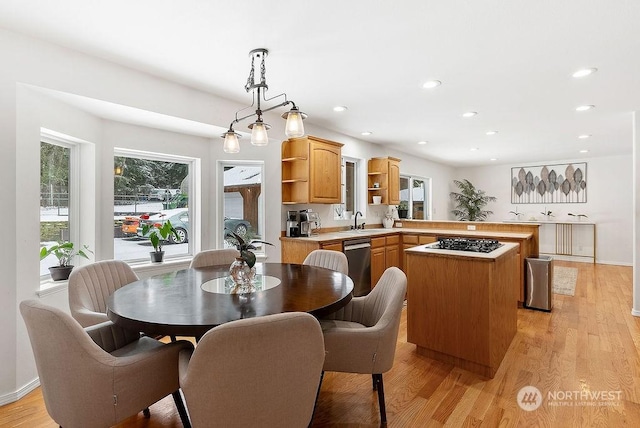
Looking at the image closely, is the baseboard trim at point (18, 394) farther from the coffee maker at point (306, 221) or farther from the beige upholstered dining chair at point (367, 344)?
the coffee maker at point (306, 221)

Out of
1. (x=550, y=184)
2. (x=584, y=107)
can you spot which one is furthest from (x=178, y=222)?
(x=550, y=184)

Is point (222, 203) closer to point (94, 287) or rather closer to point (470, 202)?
point (94, 287)

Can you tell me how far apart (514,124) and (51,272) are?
5468mm

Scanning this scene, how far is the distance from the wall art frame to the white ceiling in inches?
157

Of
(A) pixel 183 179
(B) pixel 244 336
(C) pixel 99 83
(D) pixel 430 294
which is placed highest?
(C) pixel 99 83

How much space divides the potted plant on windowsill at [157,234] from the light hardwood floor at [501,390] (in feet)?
4.67

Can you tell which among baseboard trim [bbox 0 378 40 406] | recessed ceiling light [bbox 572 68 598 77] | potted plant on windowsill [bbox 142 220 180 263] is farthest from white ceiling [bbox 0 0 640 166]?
baseboard trim [bbox 0 378 40 406]

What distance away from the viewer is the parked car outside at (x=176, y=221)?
3582 millimetres

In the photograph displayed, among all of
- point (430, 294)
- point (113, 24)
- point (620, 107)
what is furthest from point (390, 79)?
point (620, 107)

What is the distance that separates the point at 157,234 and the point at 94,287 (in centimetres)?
136

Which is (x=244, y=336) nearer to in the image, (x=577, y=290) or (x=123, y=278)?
(x=123, y=278)

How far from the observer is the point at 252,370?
1.08 metres

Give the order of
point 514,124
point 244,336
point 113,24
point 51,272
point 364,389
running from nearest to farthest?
1. point 244,336
2. point 113,24
3. point 364,389
4. point 51,272
5. point 514,124

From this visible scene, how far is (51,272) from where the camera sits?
2600 mm
